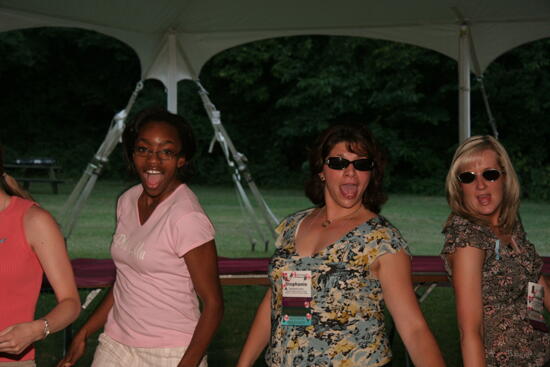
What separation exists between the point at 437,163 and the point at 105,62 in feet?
45.8

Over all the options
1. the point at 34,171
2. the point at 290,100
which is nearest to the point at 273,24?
the point at 34,171

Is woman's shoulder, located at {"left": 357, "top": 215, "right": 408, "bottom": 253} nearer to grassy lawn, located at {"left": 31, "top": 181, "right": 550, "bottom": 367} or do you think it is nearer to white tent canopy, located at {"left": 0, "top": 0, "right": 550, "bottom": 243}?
grassy lawn, located at {"left": 31, "top": 181, "right": 550, "bottom": 367}

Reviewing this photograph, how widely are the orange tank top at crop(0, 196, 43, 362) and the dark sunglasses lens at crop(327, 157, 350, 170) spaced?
932mm

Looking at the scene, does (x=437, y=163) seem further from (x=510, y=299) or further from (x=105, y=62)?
(x=510, y=299)

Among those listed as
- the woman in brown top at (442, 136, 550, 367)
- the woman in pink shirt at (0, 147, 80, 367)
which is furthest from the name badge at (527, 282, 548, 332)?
the woman in pink shirt at (0, 147, 80, 367)

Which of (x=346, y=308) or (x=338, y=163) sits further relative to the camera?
(x=338, y=163)

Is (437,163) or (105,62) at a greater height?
(105,62)

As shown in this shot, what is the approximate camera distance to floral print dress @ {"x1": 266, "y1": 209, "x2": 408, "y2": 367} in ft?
7.68

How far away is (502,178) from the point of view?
2.78 meters

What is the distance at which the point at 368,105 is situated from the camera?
2820 centimetres

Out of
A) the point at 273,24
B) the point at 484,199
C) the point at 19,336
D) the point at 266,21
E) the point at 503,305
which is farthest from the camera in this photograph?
the point at 273,24

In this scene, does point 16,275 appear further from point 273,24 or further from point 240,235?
point 240,235

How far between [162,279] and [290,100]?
25.9m

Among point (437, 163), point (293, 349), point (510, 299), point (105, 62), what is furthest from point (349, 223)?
point (105, 62)
